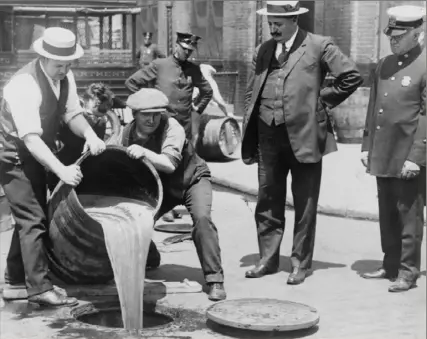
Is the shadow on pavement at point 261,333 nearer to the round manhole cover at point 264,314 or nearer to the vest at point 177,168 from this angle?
the round manhole cover at point 264,314

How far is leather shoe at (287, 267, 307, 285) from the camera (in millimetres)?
6922

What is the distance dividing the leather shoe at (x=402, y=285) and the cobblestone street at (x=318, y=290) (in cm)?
5

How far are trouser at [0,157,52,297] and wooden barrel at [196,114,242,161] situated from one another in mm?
7384

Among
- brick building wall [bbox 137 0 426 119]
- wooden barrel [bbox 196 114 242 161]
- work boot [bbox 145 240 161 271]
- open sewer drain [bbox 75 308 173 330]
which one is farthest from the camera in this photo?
brick building wall [bbox 137 0 426 119]

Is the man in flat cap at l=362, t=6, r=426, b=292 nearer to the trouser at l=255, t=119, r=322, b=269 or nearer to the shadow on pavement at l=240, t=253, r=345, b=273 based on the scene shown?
the trouser at l=255, t=119, r=322, b=269

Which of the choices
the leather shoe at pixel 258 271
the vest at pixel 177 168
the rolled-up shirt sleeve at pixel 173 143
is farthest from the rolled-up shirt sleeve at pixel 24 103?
the leather shoe at pixel 258 271

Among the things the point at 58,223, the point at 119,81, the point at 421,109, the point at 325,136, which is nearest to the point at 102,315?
the point at 58,223

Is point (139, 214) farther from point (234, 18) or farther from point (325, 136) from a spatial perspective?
point (234, 18)

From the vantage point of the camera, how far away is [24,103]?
6.07m

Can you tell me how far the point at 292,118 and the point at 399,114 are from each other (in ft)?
2.63

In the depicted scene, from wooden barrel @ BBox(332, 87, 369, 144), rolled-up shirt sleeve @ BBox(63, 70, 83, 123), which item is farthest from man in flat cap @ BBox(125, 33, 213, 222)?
wooden barrel @ BBox(332, 87, 369, 144)

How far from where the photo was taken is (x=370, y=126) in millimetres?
6938

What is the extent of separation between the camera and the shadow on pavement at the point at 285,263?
7.44m

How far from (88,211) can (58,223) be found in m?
0.34
